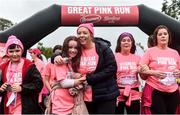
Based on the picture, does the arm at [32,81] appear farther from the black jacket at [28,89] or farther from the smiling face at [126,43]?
the smiling face at [126,43]

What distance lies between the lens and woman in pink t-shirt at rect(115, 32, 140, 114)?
5.74 metres

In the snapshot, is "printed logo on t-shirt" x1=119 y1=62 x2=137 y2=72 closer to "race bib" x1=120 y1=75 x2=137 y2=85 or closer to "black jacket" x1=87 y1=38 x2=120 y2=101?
"race bib" x1=120 y1=75 x2=137 y2=85

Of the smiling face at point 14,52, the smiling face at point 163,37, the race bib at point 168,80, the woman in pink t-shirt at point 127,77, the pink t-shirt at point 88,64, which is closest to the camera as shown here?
the pink t-shirt at point 88,64

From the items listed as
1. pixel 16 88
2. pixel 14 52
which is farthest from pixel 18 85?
pixel 14 52

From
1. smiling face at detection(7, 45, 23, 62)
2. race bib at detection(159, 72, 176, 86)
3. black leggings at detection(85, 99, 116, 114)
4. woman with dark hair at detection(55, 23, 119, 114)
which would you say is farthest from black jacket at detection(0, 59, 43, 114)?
race bib at detection(159, 72, 176, 86)

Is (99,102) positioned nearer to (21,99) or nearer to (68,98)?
(68,98)

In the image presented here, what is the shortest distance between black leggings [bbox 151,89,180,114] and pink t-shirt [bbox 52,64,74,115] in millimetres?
1022

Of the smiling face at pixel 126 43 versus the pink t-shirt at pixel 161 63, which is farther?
the smiling face at pixel 126 43

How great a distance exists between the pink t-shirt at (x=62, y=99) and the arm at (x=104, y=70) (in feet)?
0.98

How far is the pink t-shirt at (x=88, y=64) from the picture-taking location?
4.71 metres

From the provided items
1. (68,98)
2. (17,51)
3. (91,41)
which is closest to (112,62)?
(91,41)

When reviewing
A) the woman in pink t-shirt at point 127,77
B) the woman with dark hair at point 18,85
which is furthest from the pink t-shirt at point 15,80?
the woman in pink t-shirt at point 127,77

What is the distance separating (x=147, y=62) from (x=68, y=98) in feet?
3.62

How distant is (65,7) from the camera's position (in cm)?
884
